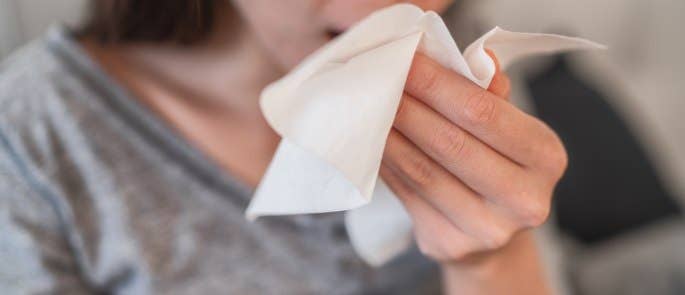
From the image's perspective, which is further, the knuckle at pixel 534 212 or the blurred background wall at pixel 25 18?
the blurred background wall at pixel 25 18

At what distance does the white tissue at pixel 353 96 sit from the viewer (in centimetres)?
39

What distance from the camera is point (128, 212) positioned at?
23.1 inches

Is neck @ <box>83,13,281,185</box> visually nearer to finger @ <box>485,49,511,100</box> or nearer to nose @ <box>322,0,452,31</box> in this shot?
nose @ <box>322,0,452,31</box>

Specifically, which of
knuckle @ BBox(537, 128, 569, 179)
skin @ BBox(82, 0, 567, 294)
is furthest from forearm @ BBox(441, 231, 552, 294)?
knuckle @ BBox(537, 128, 569, 179)

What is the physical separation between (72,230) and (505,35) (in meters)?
0.39

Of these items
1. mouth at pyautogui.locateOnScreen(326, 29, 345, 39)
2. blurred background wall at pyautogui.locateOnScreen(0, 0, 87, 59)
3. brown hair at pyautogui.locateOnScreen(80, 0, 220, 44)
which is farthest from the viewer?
blurred background wall at pyautogui.locateOnScreen(0, 0, 87, 59)

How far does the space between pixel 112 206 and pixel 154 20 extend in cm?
18

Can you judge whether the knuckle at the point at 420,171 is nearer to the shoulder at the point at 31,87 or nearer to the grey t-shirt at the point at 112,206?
the grey t-shirt at the point at 112,206

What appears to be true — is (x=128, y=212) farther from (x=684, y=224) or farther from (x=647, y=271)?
(x=684, y=224)

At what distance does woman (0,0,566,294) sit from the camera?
0.48 metres

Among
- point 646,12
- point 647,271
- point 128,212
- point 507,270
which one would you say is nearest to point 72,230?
point 128,212

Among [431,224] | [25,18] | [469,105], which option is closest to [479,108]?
[469,105]

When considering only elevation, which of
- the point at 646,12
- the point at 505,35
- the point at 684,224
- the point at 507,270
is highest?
the point at 505,35

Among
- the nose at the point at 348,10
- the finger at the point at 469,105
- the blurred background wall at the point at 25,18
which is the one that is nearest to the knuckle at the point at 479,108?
the finger at the point at 469,105
